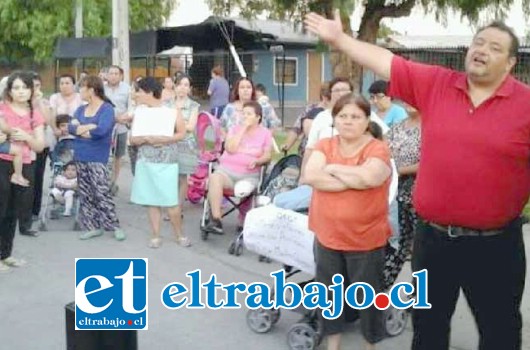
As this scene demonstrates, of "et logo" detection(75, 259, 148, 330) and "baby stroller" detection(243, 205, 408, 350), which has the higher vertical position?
"et logo" detection(75, 259, 148, 330)

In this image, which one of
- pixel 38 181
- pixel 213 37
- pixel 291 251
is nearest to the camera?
pixel 291 251

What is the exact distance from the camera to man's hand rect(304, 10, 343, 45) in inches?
149

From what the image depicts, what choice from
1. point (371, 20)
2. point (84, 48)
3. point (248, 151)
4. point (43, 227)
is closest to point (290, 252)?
point (248, 151)

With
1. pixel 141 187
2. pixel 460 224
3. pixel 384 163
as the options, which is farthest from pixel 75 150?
pixel 460 224

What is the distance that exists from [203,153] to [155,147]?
1692 millimetres

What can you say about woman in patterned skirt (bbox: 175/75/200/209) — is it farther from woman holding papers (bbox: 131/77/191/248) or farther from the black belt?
the black belt

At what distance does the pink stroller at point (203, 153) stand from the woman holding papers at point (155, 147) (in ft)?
3.54

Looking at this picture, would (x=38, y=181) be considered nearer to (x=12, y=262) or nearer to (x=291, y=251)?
(x=12, y=262)

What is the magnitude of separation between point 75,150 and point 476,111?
5.42 m

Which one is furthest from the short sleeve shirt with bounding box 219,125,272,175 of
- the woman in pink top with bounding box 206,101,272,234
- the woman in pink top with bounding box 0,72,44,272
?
the woman in pink top with bounding box 0,72,44,272

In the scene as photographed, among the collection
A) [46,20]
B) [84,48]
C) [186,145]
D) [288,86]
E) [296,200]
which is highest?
[46,20]

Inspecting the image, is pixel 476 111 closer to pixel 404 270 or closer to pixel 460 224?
pixel 460 224

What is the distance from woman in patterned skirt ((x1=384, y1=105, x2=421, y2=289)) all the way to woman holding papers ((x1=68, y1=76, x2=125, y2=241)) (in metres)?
3.51

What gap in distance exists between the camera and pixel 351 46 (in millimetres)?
3822
